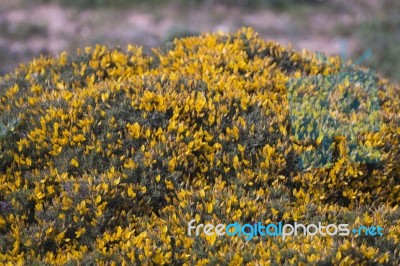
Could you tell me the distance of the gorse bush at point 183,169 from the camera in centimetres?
344

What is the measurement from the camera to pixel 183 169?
398 cm

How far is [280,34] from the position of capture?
398 inches

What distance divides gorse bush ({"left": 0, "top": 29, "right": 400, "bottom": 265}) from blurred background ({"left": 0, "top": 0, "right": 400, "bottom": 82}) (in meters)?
4.78

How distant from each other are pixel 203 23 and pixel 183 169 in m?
6.84

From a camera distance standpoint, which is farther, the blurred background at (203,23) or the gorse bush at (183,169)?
the blurred background at (203,23)

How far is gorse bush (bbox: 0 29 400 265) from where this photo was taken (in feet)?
11.3

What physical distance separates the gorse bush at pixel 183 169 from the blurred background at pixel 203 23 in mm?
4778

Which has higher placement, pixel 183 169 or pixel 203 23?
pixel 203 23

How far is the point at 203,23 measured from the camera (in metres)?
10.5

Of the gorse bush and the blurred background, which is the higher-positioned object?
the blurred background

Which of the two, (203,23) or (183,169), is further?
(203,23)

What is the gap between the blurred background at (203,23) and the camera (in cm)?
952

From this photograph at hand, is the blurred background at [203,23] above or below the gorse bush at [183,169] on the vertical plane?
above

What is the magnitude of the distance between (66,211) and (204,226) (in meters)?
0.84
